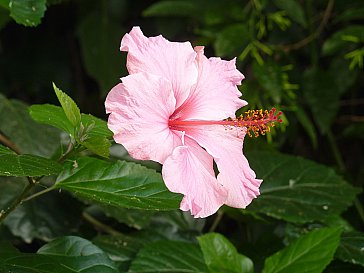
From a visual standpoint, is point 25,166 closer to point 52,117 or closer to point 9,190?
point 52,117

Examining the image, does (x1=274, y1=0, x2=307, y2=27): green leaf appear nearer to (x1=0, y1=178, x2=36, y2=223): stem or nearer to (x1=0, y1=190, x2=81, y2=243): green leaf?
(x1=0, y1=190, x2=81, y2=243): green leaf

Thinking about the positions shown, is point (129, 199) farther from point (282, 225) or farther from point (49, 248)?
point (282, 225)

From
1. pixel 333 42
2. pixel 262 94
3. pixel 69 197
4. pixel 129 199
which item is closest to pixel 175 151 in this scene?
pixel 129 199

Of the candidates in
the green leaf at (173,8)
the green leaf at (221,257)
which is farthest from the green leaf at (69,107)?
the green leaf at (173,8)

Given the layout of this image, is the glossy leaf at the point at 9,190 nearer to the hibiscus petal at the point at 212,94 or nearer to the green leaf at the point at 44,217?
the green leaf at the point at 44,217

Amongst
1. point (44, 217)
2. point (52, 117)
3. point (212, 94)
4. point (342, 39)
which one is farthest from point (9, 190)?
point (342, 39)

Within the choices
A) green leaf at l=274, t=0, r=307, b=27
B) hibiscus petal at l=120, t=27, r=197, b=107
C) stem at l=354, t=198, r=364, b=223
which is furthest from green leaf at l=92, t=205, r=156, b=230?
green leaf at l=274, t=0, r=307, b=27
